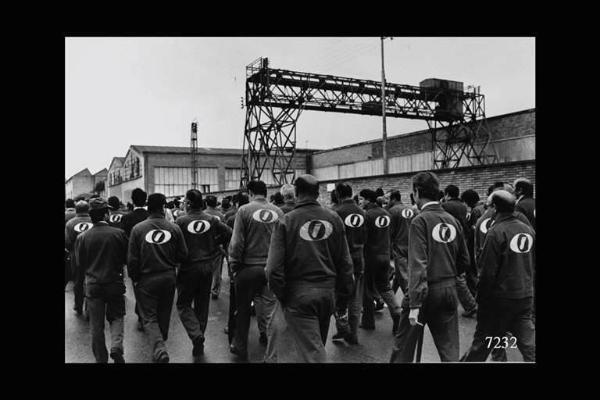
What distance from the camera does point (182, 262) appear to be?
568 centimetres

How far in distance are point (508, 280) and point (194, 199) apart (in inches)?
158

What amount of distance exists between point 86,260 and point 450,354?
418 centimetres

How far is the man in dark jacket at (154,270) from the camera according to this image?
5.18 meters

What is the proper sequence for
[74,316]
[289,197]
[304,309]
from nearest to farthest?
[304,309] → [289,197] → [74,316]

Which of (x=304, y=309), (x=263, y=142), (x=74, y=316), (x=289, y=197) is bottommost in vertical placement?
(x=74, y=316)

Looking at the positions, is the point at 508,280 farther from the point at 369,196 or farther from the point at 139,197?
the point at 139,197

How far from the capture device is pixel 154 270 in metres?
5.20

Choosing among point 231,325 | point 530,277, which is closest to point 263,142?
point 231,325

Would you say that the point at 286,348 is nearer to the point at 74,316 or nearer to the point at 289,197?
the point at 289,197

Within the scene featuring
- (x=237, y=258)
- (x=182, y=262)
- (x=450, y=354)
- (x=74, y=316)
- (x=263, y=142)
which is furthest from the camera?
(x=263, y=142)

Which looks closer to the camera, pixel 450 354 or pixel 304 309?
pixel 304 309

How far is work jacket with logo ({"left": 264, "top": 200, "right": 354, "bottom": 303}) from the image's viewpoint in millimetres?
3926

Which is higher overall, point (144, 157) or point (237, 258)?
point (144, 157)

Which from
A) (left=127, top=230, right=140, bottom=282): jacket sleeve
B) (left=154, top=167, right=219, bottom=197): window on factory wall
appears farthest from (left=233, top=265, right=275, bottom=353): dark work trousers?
(left=154, top=167, right=219, bottom=197): window on factory wall
